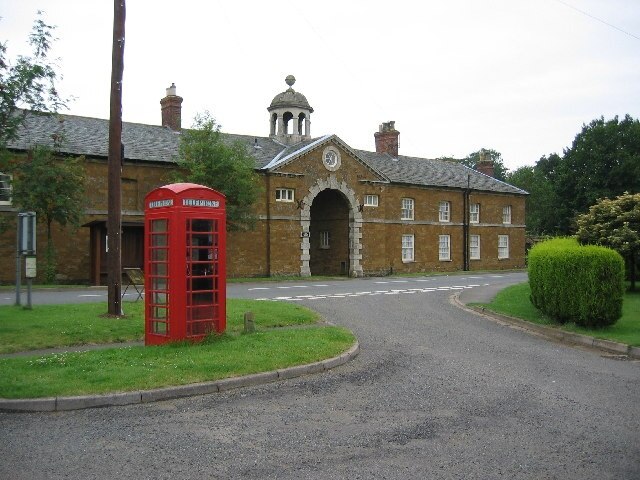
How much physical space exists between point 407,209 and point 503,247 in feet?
37.3

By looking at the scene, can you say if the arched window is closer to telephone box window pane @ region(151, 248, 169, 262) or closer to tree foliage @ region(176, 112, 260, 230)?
tree foliage @ region(176, 112, 260, 230)

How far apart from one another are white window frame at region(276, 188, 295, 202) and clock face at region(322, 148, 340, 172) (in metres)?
2.79

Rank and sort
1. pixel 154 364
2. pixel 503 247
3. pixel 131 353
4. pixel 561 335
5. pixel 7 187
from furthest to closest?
pixel 503 247
pixel 7 187
pixel 561 335
pixel 131 353
pixel 154 364

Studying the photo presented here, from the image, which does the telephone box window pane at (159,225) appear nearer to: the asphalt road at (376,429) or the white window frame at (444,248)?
the asphalt road at (376,429)

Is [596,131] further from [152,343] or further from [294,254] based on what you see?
[152,343]

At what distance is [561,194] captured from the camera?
5819 cm

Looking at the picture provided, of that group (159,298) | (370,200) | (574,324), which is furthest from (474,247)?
(159,298)

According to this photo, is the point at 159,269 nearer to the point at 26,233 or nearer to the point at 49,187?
the point at 26,233

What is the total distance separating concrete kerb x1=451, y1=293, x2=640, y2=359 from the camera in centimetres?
1172

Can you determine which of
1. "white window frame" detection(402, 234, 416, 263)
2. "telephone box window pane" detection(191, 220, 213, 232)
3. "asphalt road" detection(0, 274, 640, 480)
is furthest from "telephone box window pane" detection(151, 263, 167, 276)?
"white window frame" detection(402, 234, 416, 263)

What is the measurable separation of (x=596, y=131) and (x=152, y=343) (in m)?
54.4

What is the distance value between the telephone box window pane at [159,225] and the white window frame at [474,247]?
3747 cm

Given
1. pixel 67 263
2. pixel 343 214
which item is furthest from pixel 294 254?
pixel 67 263

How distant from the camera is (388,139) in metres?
47.3
